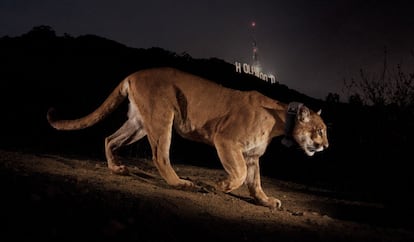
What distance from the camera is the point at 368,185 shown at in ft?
46.9

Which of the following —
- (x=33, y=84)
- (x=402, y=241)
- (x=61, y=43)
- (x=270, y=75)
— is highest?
(x=270, y=75)

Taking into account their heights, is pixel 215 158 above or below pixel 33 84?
below

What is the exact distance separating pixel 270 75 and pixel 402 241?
37.7 meters

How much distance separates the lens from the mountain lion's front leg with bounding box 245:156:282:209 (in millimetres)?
6467

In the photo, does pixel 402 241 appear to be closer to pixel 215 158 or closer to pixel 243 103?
pixel 243 103

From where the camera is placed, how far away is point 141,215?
3.92 meters

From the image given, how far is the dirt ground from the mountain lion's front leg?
0.58 feet

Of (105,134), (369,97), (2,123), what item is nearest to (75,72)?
(105,134)

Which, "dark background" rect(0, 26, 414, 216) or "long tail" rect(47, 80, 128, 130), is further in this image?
"dark background" rect(0, 26, 414, 216)

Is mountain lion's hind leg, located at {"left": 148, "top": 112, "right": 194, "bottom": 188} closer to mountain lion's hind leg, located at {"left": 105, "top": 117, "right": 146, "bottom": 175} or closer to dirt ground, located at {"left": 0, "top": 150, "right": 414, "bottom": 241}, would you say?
dirt ground, located at {"left": 0, "top": 150, "right": 414, "bottom": 241}

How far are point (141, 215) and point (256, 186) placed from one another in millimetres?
3067

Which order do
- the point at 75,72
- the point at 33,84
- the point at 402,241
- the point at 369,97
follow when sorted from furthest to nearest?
the point at 75,72 → the point at 33,84 → the point at 369,97 → the point at 402,241

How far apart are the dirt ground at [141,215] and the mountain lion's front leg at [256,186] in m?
0.18

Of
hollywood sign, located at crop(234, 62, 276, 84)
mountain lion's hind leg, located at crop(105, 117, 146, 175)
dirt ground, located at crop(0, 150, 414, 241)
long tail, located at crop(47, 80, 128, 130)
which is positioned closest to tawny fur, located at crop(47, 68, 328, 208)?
long tail, located at crop(47, 80, 128, 130)
